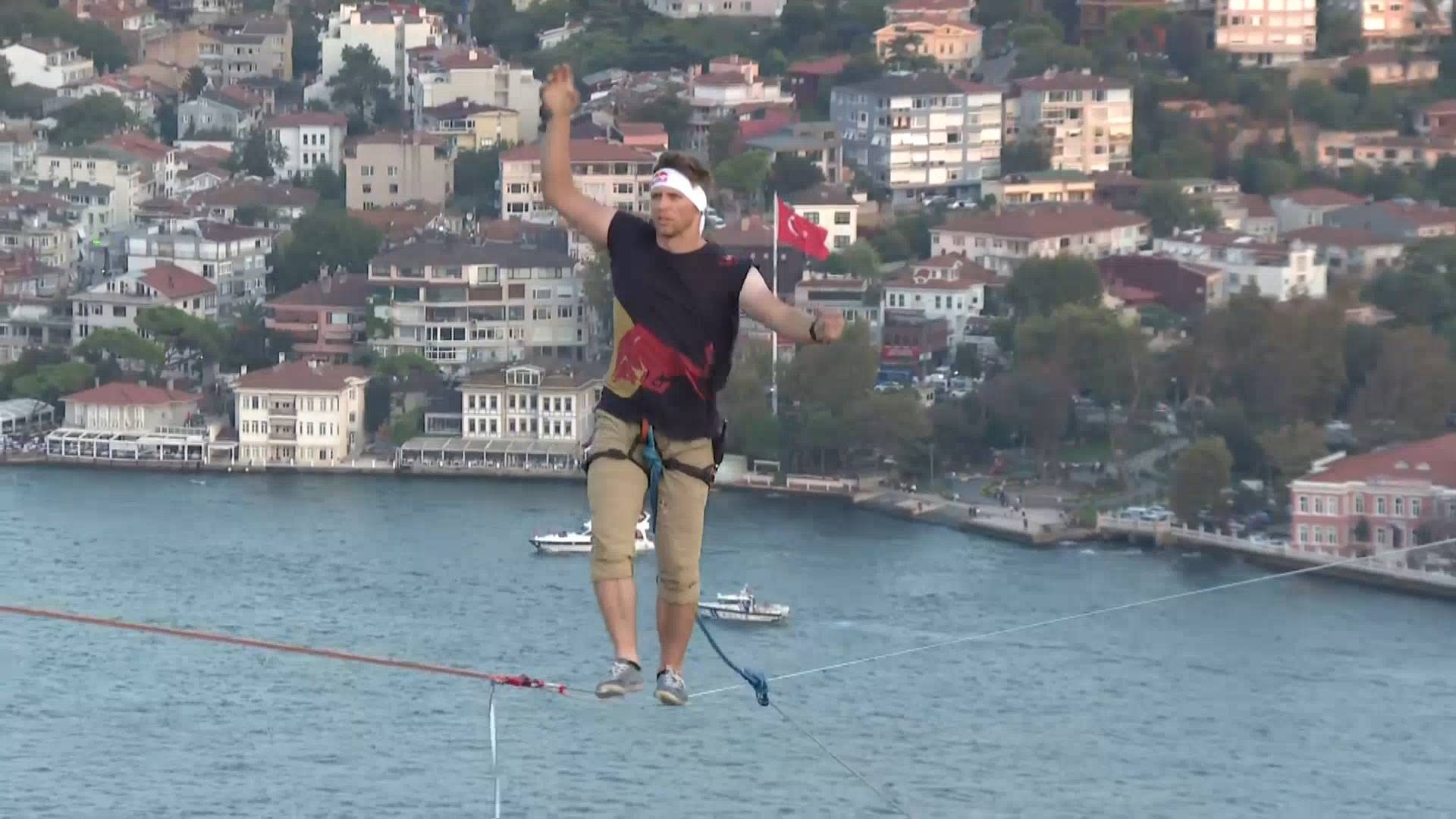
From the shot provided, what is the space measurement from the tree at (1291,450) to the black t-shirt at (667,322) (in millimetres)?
11369

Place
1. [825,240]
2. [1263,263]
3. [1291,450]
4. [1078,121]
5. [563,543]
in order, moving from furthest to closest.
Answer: [1078,121] < [1263,263] < [825,240] < [1291,450] < [563,543]

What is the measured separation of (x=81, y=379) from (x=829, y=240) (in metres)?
3.69

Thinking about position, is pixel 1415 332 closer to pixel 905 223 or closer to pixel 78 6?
pixel 905 223

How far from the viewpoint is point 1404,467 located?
1497 cm

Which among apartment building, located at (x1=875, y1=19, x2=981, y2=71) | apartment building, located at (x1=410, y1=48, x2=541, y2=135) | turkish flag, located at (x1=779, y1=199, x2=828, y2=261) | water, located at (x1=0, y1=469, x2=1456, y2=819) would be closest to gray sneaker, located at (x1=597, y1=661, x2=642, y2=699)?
water, located at (x1=0, y1=469, x2=1456, y2=819)

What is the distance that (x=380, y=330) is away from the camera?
1745cm

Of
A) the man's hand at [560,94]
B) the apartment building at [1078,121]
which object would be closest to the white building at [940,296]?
the apartment building at [1078,121]

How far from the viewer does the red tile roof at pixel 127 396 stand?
16.7 m

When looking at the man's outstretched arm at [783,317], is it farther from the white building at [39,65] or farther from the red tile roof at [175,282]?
the white building at [39,65]

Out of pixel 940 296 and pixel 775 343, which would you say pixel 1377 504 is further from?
pixel 940 296

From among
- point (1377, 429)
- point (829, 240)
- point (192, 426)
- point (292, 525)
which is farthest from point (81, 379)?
point (1377, 429)

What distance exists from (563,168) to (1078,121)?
16.9 meters

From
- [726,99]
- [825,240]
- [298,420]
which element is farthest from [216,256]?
[726,99]

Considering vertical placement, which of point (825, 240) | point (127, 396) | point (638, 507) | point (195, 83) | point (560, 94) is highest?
point (195, 83)
